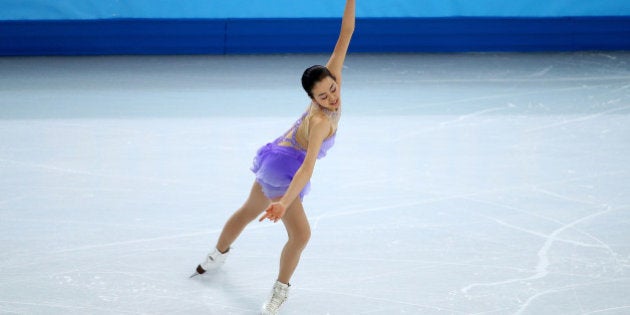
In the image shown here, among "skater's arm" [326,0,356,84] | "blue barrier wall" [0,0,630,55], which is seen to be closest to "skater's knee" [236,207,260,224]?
"skater's arm" [326,0,356,84]

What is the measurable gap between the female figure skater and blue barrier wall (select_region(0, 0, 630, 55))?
3.62 m

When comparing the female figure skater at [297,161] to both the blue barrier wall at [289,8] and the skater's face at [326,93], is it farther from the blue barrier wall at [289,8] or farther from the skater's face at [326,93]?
the blue barrier wall at [289,8]

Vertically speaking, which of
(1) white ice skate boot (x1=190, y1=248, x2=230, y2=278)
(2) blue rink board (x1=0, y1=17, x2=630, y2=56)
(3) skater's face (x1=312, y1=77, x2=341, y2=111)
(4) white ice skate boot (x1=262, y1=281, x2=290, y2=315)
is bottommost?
(4) white ice skate boot (x1=262, y1=281, x2=290, y2=315)

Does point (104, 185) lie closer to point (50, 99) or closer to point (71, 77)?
point (50, 99)

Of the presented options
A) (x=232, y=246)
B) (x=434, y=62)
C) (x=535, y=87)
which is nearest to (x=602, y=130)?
(x=535, y=87)

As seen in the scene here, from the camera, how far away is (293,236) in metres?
2.84

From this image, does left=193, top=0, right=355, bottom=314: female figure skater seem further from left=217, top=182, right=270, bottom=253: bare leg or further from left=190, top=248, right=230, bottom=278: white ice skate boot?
left=190, top=248, right=230, bottom=278: white ice skate boot

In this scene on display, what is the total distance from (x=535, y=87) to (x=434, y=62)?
885 mm

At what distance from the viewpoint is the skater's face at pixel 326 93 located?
2691 mm

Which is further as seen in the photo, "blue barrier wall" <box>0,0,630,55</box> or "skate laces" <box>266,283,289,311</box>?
"blue barrier wall" <box>0,0,630,55</box>

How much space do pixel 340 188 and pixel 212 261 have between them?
991 mm

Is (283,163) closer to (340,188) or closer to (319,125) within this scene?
(319,125)

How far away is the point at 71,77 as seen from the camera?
5.86m

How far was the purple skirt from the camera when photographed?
110 inches
